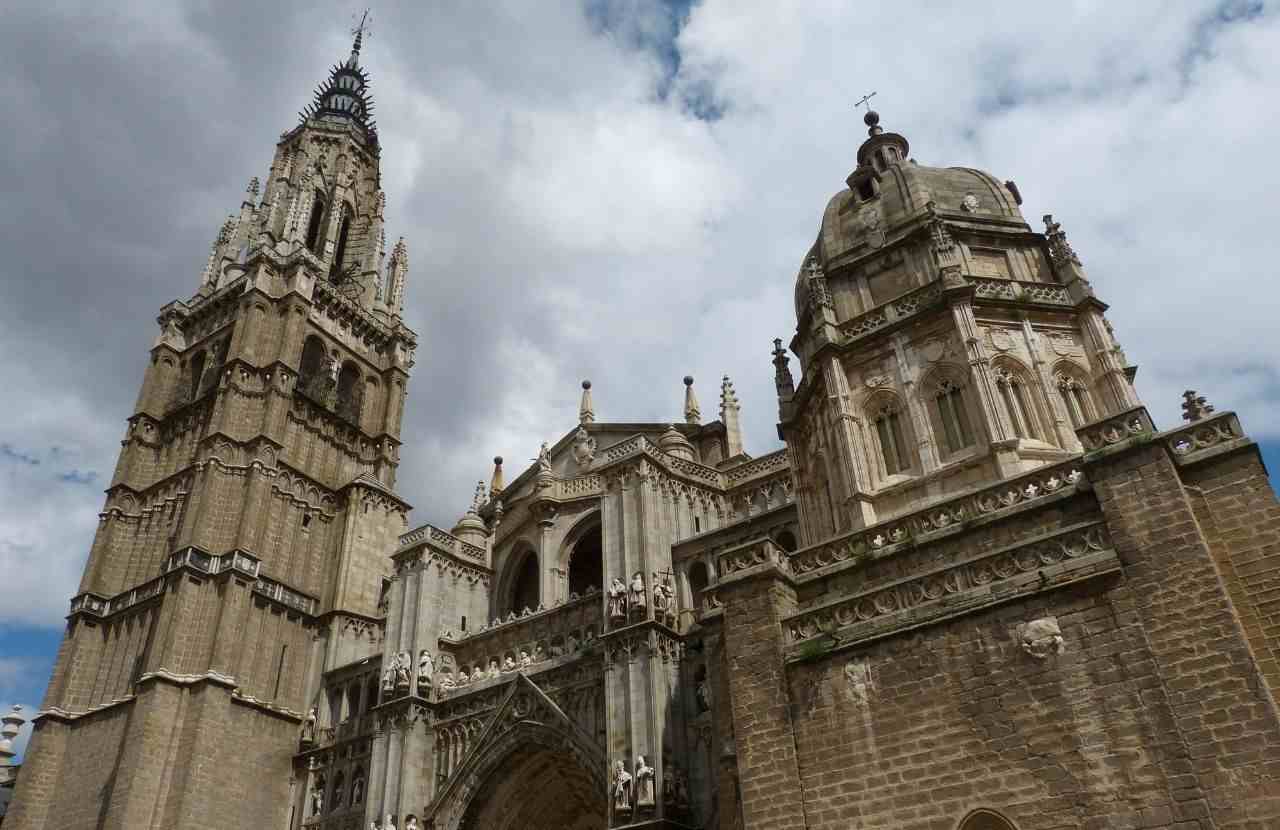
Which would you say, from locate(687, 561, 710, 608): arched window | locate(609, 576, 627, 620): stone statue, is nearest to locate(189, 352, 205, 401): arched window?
locate(609, 576, 627, 620): stone statue

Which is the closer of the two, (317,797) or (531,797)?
(531,797)

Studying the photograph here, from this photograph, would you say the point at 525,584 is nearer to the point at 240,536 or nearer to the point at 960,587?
the point at 240,536

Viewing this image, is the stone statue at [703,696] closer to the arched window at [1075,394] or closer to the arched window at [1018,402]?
the arched window at [1018,402]

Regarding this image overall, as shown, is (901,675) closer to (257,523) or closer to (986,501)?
(986,501)

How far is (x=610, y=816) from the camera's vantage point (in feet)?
63.4

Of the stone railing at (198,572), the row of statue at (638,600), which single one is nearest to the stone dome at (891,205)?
the row of statue at (638,600)

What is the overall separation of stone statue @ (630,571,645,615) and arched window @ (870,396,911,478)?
6575 millimetres

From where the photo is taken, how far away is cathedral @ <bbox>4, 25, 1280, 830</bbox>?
11.4m

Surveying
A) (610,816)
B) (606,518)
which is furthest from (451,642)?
(610,816)

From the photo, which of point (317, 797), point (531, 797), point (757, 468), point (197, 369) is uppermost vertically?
point (197, 369)

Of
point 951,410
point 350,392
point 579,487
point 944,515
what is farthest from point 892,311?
point 350,392

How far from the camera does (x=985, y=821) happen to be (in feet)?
37.1

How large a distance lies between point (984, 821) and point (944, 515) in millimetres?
4708

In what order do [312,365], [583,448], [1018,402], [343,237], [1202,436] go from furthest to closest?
[343,237] < [312,365] < [583,448] < [1018,402] < [1202,436]
